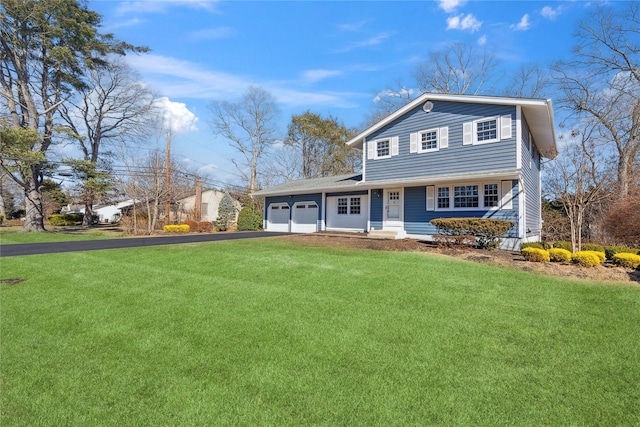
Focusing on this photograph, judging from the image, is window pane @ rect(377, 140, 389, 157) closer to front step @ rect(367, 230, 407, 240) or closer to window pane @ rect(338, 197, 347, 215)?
window pane @ rect(338, 197, 347, 215)

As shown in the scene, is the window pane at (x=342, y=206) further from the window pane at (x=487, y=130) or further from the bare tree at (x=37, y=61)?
the bare tree at (x=37, y=61)

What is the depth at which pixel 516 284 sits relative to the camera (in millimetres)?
6293

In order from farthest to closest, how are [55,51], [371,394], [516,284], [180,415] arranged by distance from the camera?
[55,51]
[516,284]
[371,394]
[180,415]

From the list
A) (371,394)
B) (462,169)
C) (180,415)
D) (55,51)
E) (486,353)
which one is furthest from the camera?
(55,51)

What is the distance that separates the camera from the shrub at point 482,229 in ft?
35.7

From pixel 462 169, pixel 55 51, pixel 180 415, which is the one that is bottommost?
pixel 180 415

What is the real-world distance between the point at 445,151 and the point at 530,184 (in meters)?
4.30

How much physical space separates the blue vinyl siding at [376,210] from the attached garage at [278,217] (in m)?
6.86

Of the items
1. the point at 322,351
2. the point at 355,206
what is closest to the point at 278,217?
the point at 355,206

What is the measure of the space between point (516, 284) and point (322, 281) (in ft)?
12.6

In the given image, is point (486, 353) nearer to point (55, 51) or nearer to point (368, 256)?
point (368, 256)

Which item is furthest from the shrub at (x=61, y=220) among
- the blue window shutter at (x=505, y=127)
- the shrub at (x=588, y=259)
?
the shrub at (x=588, y=259)

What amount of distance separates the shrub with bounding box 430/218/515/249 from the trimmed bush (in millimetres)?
2053

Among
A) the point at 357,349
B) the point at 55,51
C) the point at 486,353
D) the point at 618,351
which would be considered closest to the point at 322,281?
the point at 357,349
